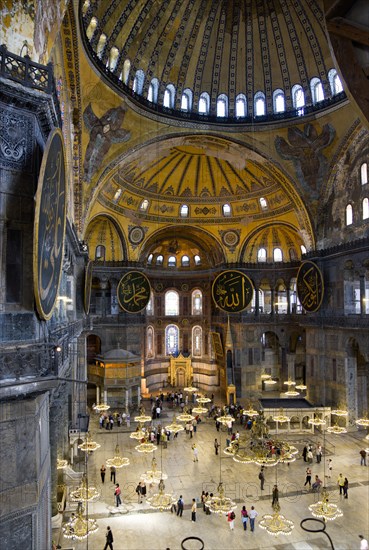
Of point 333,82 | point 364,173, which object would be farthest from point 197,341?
point 333,82

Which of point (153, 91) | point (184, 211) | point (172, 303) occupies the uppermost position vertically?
point (153, 91)

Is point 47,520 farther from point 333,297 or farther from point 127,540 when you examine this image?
point 333,297

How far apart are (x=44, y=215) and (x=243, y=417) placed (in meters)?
17.7

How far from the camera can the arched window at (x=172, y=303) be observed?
2886cm

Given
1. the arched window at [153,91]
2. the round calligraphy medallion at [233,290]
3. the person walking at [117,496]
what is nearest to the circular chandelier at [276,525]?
the person walking at [117,496]

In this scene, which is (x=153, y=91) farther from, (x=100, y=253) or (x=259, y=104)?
(x=100, y=253)

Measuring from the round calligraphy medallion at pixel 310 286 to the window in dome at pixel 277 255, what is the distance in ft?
15.4

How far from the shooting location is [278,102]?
65.9 feet

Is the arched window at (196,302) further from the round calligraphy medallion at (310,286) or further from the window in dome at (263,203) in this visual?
the round calligraphy medallion at (310,286)

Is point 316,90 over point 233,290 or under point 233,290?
over

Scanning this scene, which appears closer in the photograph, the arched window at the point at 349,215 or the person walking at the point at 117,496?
the person walking at the point at 117,496

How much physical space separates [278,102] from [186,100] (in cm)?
434

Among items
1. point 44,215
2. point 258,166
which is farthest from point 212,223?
point 44,215

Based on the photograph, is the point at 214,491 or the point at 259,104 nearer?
the point at 214,491
